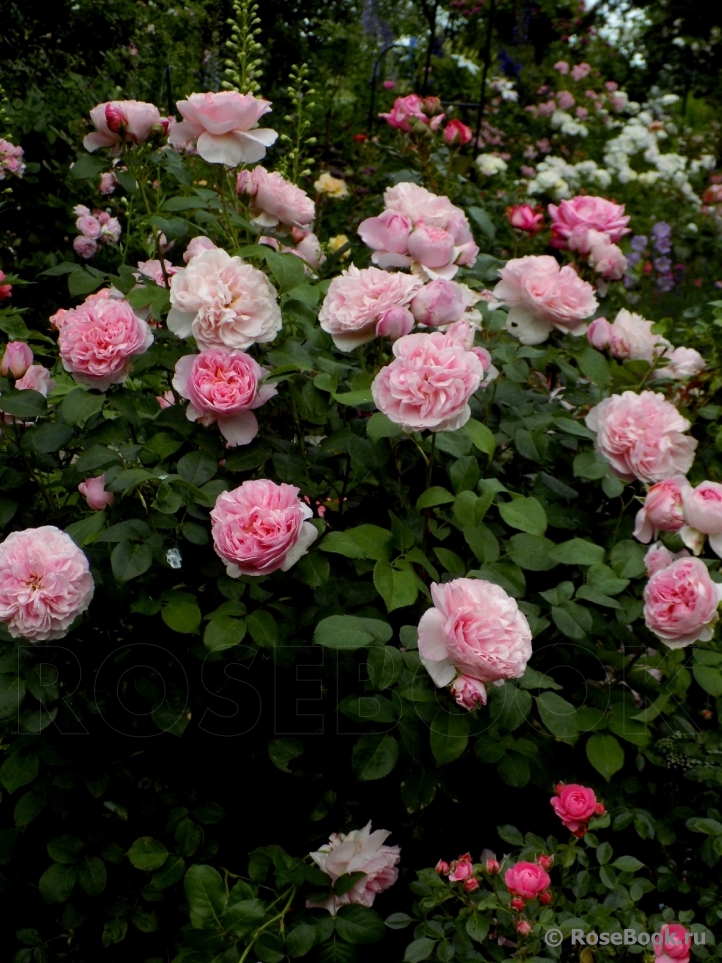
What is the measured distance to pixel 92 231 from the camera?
2299mm

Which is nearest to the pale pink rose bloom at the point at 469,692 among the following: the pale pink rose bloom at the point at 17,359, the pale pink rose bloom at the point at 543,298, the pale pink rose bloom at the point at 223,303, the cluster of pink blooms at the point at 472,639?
the cluster of pink blooms at the point at 472,639

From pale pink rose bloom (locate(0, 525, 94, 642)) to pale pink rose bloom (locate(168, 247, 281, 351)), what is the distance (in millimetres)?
326

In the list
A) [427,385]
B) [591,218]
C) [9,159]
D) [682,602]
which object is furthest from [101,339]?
[9,159]

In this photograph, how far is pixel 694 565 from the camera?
1.16 metres

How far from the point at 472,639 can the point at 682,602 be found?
1.10 ft

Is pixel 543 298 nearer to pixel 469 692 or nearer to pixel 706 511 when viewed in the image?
pixel 706 511

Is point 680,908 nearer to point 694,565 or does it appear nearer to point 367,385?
point 694,565

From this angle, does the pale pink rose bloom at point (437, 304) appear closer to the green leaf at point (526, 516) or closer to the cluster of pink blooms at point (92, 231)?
the green leaf at point (526, 516)

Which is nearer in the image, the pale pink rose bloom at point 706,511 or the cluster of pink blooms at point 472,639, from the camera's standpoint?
the cluster of pink blooms at point 472,639

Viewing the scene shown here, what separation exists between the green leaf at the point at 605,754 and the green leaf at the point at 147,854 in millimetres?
626

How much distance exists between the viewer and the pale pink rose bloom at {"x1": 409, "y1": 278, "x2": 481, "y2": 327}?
4.07 ft

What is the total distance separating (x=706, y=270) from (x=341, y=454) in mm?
4283

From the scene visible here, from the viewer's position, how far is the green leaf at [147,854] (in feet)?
4.14

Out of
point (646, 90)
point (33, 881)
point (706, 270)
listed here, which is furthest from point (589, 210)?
point (646, 90)
